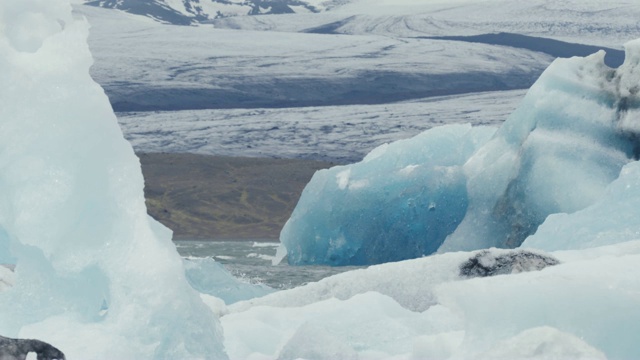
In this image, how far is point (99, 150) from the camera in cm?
675

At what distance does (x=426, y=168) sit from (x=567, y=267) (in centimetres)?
1119

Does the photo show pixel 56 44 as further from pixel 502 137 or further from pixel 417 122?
pixel 417 122

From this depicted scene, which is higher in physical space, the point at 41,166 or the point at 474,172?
the point at 41,166

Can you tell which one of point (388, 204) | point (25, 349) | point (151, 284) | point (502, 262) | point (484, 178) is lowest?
point (388, 204)

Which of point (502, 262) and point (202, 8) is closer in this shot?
point (502, 262)

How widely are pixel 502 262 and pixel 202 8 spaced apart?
119255 mm

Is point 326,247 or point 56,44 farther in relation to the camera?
point 326,247

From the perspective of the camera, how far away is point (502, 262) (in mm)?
9133

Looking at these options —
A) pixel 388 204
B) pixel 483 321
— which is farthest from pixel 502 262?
pixel 388 204

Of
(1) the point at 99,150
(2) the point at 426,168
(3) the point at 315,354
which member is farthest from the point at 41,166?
(2) the point at 426,168

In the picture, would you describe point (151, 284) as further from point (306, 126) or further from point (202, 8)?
point (202, 8)

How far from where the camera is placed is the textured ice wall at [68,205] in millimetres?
6391

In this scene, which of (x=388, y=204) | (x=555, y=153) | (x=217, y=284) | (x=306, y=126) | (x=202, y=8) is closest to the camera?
(x=217, y=284)

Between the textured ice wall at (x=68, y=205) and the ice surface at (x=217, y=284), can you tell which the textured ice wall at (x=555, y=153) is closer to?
the ice surface at (x=217, y=284)
